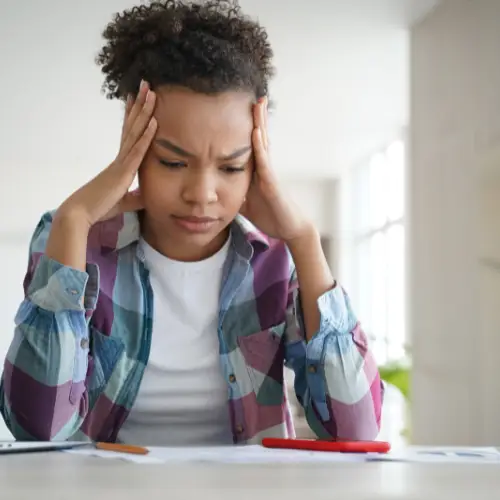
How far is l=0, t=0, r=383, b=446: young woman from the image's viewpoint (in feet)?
3.35

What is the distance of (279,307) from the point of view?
44.7 inches

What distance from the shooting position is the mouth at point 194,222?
3.42 feet

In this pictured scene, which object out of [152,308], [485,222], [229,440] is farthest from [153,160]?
[485,222]

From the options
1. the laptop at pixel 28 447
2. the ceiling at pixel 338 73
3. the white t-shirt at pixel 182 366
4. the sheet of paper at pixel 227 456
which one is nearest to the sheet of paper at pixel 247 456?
the sheet of paper at pixel 227 456

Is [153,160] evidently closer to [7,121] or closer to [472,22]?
[472,22]

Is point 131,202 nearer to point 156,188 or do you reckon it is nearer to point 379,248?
point 156,188

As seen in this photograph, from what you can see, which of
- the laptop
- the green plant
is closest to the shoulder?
the laptop

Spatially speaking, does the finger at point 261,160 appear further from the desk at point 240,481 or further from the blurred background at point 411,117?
the blurred background at point 411,117

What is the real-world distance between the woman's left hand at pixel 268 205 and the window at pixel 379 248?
4.47 metres

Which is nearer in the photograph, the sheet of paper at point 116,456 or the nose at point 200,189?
the sheet of paper at point 116,456

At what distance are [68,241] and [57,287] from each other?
0.21 ft

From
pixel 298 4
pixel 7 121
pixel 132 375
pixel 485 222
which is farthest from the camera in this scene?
pixel 7 121

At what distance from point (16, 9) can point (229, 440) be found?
2493 millimetres

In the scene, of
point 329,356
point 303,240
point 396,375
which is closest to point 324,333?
point 329,356
